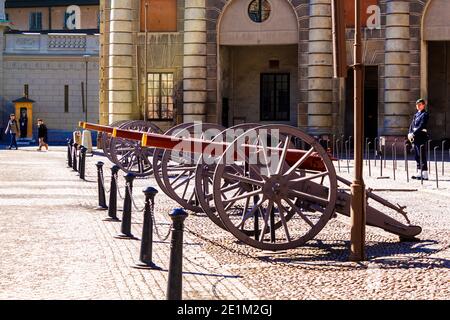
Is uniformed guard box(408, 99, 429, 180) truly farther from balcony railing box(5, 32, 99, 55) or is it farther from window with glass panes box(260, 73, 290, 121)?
balcony railing box(5, 32, 99, 55)

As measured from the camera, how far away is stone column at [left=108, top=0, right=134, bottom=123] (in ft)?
118

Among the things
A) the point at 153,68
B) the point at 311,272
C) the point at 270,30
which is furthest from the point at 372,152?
the point at 311,272

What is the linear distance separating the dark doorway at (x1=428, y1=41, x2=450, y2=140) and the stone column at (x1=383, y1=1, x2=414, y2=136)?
5.33 m

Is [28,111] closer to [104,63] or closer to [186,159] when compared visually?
[104,63]

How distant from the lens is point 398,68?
33.4 meters

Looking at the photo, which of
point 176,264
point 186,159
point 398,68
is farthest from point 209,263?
point 398,68

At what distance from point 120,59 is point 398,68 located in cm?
1024

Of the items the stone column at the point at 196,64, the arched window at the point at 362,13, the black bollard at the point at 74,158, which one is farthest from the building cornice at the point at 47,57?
the black bollard at the point at 74,158

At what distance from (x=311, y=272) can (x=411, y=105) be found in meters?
24.5

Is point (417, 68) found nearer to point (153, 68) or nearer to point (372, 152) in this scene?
point (372, 152)

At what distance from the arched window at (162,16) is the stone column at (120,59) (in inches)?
29.6

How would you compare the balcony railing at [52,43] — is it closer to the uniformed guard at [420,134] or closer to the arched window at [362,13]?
the arched window at [362,13]
